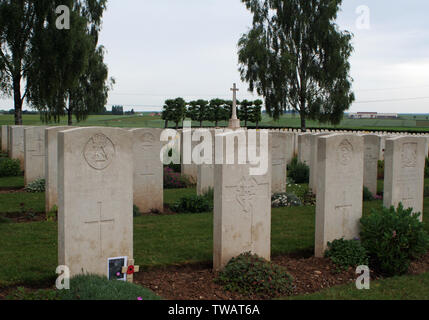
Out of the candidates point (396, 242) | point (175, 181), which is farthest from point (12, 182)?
point (396, 242)

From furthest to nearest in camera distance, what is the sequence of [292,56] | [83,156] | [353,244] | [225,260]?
[292,56]
[353,244]
[225,260]
[83,156]

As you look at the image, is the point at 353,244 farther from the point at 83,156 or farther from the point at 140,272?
the point at 83,156

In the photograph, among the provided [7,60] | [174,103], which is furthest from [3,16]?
[174,103]

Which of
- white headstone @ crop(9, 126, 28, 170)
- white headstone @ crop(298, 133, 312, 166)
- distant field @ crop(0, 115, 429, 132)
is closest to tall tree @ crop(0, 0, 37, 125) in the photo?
white headstone @ crop(9, 126, 28, 170)

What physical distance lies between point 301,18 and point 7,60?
16.9 metres

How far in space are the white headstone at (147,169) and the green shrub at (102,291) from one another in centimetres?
506

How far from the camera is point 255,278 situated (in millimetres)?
5258

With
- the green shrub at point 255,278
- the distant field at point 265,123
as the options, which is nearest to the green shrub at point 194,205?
the green shrub at point 255,278

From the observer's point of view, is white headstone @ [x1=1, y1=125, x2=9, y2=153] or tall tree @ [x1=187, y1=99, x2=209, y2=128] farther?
tall tree @ [x1=187, y1=99, x2=209, y2=128]

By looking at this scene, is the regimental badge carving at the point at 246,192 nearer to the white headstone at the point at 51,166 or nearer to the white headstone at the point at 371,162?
the white headstone at the point at 51,166

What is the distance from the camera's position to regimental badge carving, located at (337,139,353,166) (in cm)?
657

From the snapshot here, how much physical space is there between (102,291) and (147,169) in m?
5.55

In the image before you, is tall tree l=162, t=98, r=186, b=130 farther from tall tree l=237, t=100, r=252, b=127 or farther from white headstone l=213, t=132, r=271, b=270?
white headstone l=213, t=132, r=271, b=270

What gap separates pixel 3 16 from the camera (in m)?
20.1
